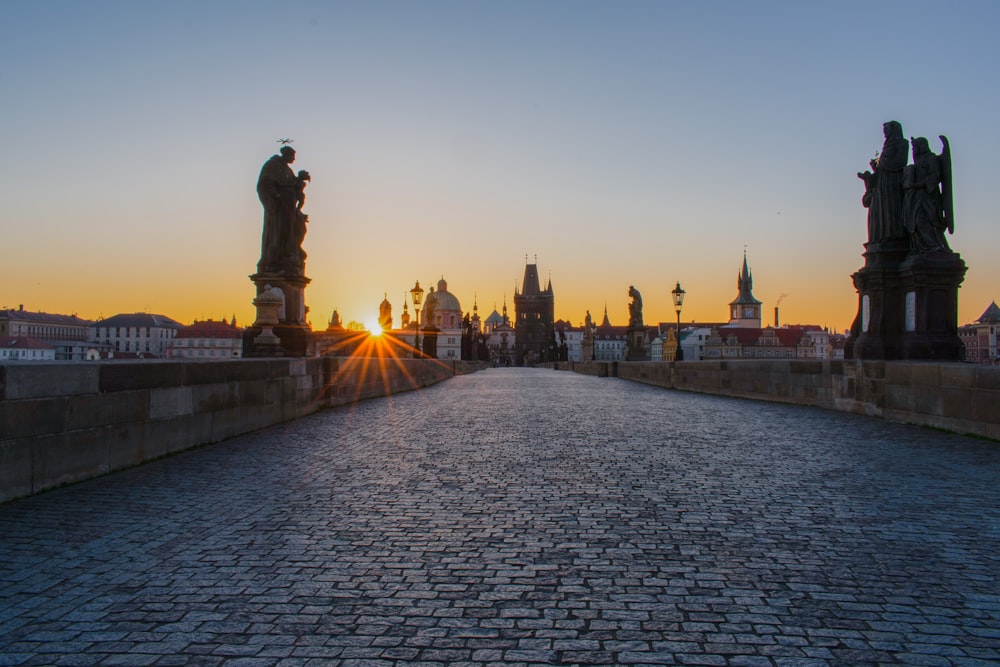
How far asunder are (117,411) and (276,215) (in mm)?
10692

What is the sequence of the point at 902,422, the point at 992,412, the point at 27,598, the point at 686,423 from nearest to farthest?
the point at 27,598 < the point at 992,412 < the point at 902,422 < the point at 686,423

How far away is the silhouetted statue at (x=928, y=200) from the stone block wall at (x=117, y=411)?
11.2m

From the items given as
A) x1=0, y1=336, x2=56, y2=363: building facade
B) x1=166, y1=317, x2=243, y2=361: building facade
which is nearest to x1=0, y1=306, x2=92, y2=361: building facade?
x1=166, y1=317, x2=243, y2=361: building facade

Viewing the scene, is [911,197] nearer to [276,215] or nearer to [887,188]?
[887,188]

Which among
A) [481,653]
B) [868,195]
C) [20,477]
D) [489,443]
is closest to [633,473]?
[489,443]

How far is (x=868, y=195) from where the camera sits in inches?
548

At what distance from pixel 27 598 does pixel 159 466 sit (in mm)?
3704

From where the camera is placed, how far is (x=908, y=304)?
12.7 m

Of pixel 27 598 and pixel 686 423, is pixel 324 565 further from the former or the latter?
pixel 686 423

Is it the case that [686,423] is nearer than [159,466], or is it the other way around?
[159,466]

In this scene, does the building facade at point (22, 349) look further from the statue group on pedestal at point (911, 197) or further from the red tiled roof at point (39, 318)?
the statue group on pedestal at point (911, 197)

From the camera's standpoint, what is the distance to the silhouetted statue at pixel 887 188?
1321 cm

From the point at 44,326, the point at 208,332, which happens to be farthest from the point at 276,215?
the point at 44,326

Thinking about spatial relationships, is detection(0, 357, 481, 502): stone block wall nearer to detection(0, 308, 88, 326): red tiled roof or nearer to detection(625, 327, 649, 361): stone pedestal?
detection(625, 327, 649, 361): stone pedestal
